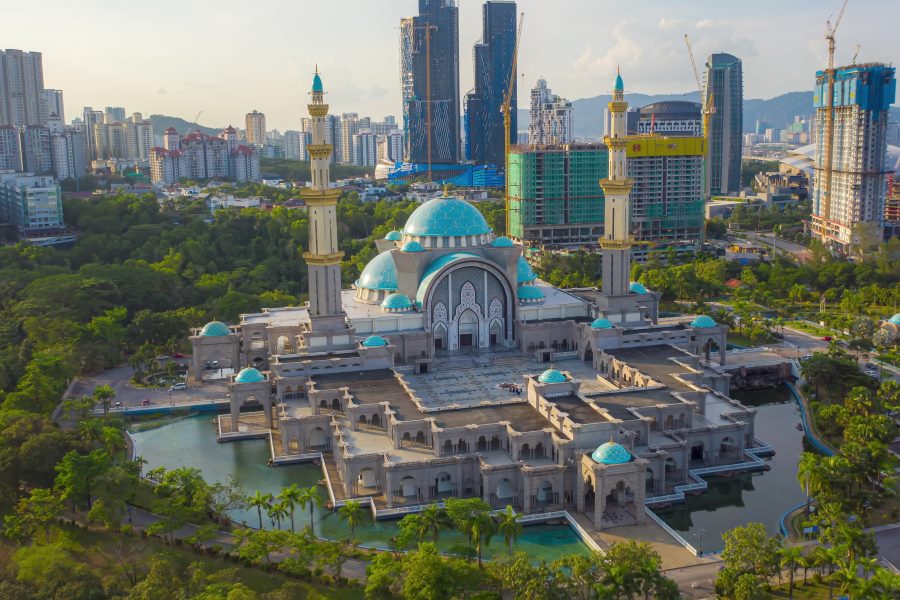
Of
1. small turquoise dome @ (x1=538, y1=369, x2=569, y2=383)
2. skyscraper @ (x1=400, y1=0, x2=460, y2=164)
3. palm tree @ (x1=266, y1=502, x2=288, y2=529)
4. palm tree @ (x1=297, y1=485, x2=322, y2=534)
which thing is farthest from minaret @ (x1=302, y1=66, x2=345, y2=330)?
skyscraper @ (x1=400, y1=0, x2=460, y2=164)

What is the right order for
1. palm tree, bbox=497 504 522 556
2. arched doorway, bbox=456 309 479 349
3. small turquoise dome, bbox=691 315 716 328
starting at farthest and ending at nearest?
1. arched doorway, bbox=456 309 479 349
2. small turquoise dome, bbox=691 315 716 328
3. palm tree, bbox=497 504 522 556

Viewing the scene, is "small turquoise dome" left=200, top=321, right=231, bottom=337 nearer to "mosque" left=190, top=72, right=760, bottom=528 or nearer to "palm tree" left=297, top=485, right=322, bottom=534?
"mosque" left=190, top=72, right=760, bottom=528

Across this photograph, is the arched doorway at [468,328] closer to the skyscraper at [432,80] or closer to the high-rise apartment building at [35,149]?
the high-rise apartment building at [35,149]

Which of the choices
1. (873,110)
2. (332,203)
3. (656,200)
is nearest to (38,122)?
(656,200)

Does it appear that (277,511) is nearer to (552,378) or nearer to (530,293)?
(552,378)

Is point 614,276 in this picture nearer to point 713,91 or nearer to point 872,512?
point 872,512
